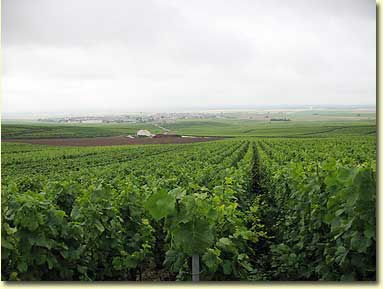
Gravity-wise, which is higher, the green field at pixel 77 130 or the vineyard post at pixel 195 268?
the green field at pixel 77 130

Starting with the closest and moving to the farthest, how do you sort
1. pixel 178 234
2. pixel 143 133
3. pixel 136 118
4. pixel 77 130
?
pixel 178 234 < pixel 136 118 < pixel 77 130 < pixel 143 133

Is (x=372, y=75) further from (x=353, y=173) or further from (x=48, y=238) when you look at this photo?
(x=48, y=238)

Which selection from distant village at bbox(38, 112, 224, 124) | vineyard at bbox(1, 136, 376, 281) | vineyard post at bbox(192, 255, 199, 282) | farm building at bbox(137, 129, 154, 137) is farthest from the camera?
farm building at bbox(137, 129, 154, 137)

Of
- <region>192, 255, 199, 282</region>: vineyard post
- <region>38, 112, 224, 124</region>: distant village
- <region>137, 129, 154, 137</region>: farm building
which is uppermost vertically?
<region>38, 112, 224, 124</region>: distant village

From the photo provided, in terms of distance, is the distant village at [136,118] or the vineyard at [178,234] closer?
the vineyard at [178,234]

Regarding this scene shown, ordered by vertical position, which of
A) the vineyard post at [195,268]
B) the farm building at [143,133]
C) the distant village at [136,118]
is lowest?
the vineyard post at [195,268]

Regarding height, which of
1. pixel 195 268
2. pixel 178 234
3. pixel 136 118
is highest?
pixel 136 118

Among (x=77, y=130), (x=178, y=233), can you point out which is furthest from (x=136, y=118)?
(x=178, y=233)

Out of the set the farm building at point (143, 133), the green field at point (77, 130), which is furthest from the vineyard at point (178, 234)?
the farm building at point (143, 133)

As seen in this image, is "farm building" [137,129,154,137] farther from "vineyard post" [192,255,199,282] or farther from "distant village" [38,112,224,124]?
"vineyard post" [192,255,199,282]

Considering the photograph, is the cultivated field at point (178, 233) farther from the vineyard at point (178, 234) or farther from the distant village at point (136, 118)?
the distant village at point (136, 118)

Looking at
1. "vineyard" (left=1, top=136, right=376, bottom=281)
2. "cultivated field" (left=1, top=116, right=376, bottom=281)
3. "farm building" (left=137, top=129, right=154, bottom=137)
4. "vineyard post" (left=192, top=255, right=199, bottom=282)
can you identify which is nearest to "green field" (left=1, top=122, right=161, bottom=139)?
"farm building" (left=137, top=129, right=154, bottom=137)

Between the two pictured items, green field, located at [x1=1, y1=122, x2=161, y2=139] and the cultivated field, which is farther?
green field, located at [x1=1, y1=122, x2=161, y2=139]

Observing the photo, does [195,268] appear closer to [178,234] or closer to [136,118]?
[178,234]
